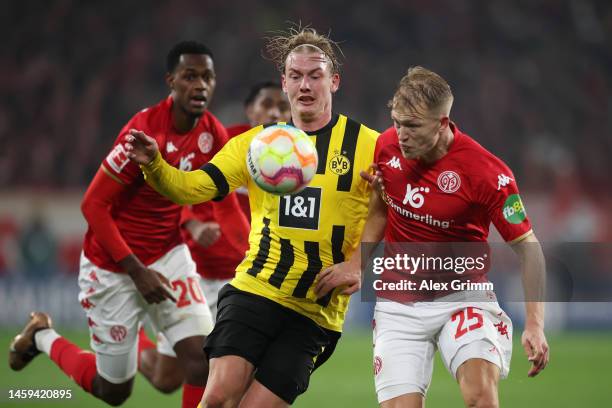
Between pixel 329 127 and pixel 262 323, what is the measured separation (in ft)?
3.56

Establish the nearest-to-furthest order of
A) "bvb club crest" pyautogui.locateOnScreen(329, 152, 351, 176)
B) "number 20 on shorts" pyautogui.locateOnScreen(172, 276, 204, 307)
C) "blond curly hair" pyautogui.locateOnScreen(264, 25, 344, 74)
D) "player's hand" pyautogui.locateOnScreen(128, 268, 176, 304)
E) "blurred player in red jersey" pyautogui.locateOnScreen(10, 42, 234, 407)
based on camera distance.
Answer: "bvb club crest" pyautogui.locateOnScreen(329, 152, 351, 176)
"blond curly hair" pyautogui.locateOnScreen(264, 25, 344, 74)
"player's hand" pyautogui.locateOnScreen(128, 268, 176, 304)
"blurred player in red jersey" pyautogui.locateOnScreen(10, 42, 234, 407)
"number 20 on shorts" pyautogui.locateOnScreen(172, 276, 204, 307)

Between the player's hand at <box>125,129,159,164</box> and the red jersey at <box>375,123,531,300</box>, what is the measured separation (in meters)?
1.17

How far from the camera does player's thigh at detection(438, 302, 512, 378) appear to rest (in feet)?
13.9

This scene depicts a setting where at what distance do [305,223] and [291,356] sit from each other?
0.66 metres

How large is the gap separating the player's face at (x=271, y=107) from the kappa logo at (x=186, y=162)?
1324 millimetres

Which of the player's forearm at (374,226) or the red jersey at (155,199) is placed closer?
the player's forearm at (374,226)

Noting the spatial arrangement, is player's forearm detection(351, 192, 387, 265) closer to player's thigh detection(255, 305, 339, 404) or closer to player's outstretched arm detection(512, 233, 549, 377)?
player's thigh detection(255, 305, 339, 404)

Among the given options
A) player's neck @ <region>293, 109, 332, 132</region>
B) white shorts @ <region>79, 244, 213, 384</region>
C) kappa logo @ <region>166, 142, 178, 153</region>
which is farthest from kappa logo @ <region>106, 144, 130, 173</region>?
player's neck @ <region>293, 109, 332, 132</region>

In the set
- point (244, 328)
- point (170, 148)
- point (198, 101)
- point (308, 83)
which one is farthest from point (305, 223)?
point (198, 101)

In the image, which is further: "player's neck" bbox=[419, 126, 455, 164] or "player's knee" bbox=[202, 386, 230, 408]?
"player's neck" bbox=[419, 126, 455, 164]

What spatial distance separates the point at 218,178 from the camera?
14.8 feet

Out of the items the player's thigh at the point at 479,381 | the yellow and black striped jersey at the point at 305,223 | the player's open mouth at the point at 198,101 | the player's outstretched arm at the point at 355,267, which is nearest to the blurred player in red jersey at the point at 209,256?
the player's open mouth at the point at 198,101

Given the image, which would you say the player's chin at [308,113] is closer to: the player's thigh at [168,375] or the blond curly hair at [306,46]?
the blond curly hair at [306,46]

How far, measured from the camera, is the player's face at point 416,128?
14.1 feet
